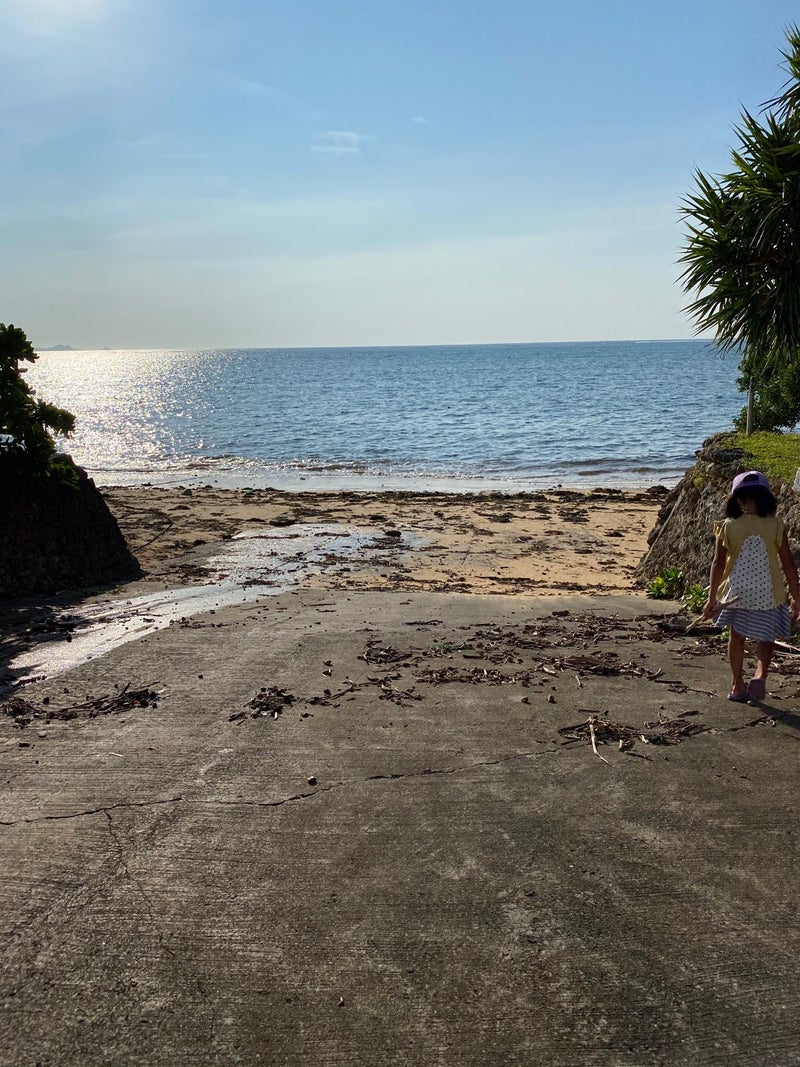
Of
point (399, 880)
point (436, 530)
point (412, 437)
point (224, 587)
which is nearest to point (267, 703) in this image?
point (399, 880)

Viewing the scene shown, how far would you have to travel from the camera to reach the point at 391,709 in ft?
16.8

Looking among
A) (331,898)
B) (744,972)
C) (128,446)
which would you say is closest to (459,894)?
(331,898)

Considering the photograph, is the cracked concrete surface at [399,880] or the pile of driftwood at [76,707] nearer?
the cracked concrete surface at [399,880]

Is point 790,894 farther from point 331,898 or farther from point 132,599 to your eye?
point 132,599

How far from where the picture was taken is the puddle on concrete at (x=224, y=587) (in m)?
6.31

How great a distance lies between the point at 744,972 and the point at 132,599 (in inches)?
270

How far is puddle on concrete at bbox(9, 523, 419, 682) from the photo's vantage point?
6.31 meters

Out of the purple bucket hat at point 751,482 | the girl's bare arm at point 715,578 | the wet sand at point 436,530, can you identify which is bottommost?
the wet sand at point 436,530

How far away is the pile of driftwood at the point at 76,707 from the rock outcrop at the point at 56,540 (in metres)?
3.58

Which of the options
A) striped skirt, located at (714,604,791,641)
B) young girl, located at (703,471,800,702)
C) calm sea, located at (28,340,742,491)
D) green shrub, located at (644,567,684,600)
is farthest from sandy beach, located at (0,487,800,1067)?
calm sea, located at (28,340,742,491)

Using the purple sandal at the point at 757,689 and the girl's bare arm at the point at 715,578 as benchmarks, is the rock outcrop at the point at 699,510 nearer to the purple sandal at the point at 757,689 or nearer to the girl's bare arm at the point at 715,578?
the girl's bare arm at the point at 715,578

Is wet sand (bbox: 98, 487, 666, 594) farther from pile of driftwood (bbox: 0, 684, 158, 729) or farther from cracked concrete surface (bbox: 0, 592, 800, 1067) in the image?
cracked concrete surface (bbox: 0, 592, 800, 1067)

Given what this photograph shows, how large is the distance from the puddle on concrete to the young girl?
175 inches

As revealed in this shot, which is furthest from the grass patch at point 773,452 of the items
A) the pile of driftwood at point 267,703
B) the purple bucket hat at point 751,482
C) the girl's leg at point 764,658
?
the pile of driftwood at point 267,703
